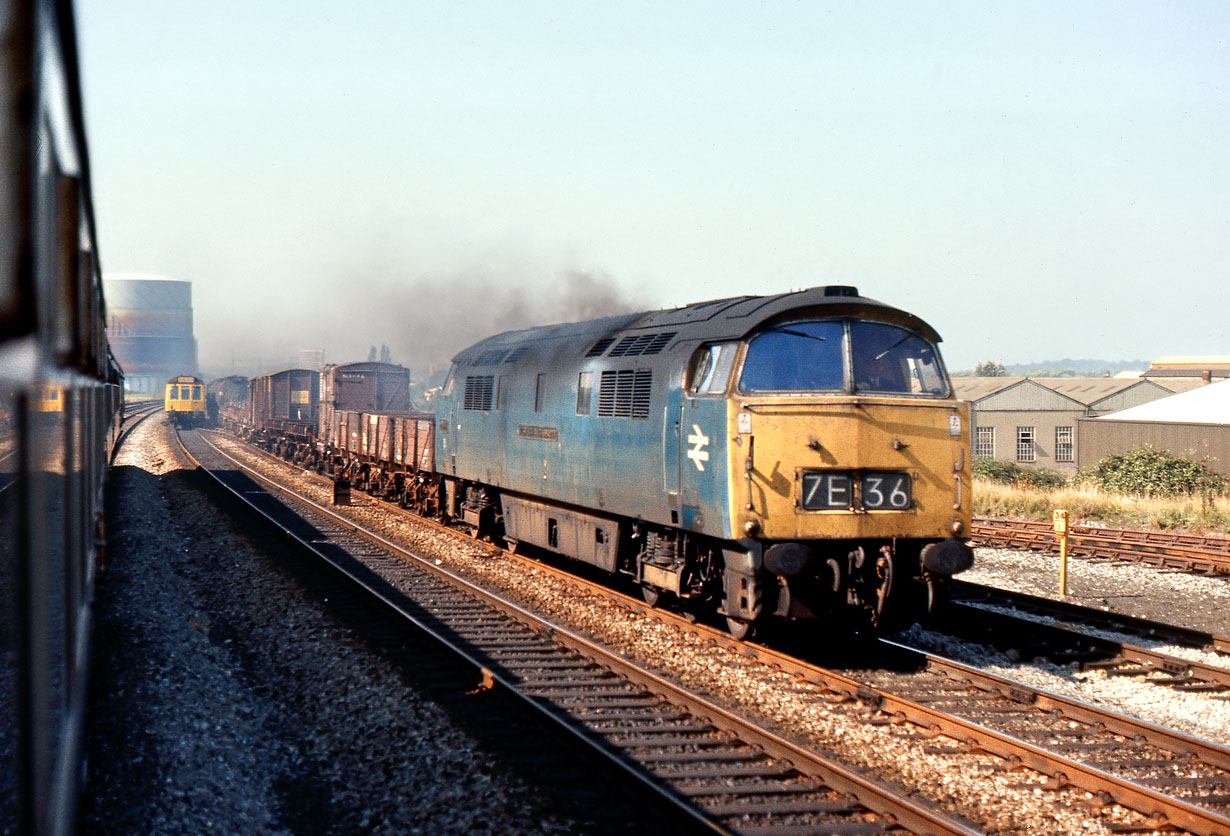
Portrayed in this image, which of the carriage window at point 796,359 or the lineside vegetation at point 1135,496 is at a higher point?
the carriage window at point 796,359

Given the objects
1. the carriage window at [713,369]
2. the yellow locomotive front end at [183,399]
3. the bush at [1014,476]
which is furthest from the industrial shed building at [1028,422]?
the yellow locomotive front end at [183,399]

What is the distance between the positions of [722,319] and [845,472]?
6.75 ft

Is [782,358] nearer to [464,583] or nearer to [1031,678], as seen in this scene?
[1031,678]

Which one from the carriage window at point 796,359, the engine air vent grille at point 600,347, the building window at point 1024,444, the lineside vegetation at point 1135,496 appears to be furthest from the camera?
the building window at point 1024,444

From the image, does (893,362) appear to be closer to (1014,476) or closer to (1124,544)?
(1124,544)

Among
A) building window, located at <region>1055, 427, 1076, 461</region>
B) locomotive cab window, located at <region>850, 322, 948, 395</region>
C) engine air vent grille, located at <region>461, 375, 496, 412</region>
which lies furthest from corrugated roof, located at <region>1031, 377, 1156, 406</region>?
locomotive cab window, located at <region>850, 322, 948, 395</region>

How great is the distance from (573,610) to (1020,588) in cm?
685

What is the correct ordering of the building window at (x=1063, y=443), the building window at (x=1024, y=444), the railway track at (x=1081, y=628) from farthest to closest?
the building window at (x=1024, y=444) → the building window at (x=1063, y=443) → the railway track at (x=1081, y=628)

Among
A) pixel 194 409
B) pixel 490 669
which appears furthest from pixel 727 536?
pixel 194 409

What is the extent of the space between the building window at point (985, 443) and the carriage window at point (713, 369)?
40.2 metres

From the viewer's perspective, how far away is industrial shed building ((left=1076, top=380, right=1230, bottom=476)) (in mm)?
31672

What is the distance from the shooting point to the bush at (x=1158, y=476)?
2916cm

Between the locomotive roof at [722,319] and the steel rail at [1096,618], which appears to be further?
the steel rail at [1096,618]

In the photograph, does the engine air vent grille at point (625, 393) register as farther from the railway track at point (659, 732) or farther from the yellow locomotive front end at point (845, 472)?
the railway track at point (659, 732)
